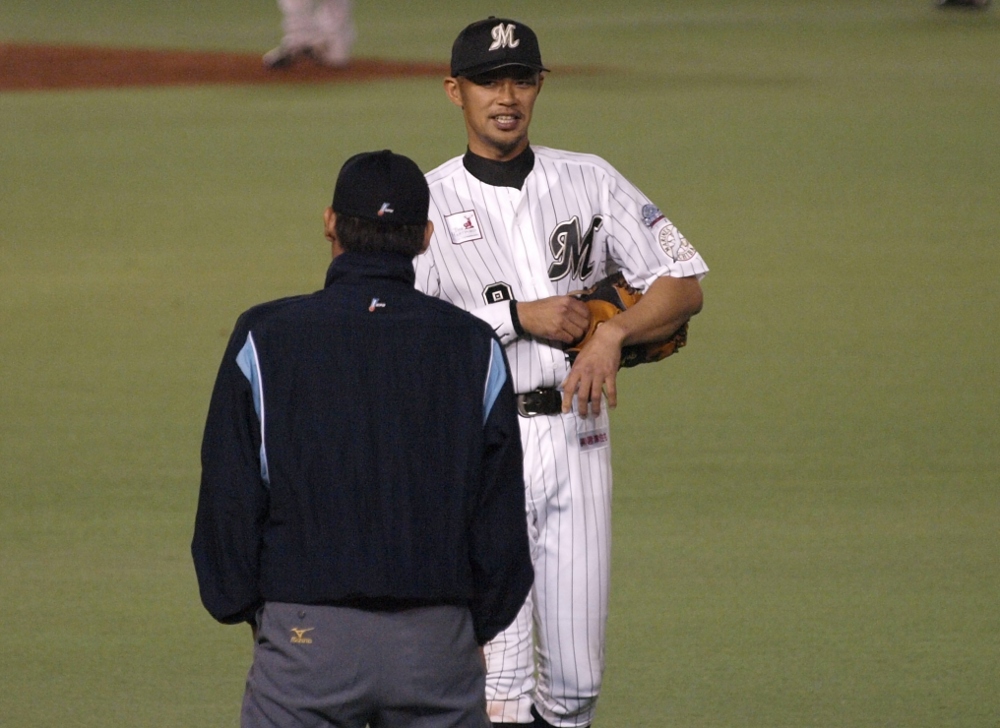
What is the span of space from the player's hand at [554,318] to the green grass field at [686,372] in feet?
4.22

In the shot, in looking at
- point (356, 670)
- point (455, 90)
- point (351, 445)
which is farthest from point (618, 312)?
point (356, 670)

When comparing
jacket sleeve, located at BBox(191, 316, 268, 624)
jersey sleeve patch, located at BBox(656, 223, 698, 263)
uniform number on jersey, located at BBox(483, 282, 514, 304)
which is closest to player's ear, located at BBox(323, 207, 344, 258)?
jacket sleeve, located at BBox(191, 316, 268, 624)

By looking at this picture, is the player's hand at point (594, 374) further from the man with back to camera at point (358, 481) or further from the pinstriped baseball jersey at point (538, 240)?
the man with back to camera at point (358, 481)

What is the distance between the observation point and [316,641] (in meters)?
2.42

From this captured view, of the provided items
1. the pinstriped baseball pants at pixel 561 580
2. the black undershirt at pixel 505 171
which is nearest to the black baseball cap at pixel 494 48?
the black undershirt at pixel 505 171

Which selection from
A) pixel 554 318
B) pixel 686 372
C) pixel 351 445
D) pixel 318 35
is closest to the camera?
pixel 351 445

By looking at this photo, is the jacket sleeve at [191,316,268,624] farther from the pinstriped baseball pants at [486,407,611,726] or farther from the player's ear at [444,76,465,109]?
the player's ear at [444,76,465,109]

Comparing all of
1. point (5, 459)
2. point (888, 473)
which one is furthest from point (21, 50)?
point (888, 473)

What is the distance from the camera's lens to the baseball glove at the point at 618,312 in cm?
335

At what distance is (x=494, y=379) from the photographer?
248 centimetres

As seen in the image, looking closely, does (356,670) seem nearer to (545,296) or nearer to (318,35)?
(545,296)

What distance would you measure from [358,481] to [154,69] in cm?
1289

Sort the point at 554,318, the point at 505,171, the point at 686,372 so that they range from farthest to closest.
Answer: the point at 686,372
the point at 505,171
the point at 554,318

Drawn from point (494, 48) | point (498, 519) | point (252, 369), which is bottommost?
point (498, 519)
